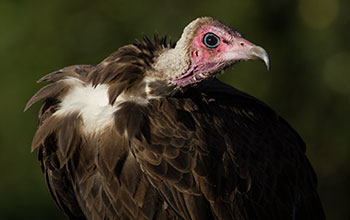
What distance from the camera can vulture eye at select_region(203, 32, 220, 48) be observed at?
432cm

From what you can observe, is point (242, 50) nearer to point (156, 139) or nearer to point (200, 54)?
point (200, 54)

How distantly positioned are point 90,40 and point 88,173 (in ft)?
16.3

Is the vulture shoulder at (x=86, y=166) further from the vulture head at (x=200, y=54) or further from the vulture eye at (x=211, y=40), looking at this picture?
the vulture eye at (x=211, y=40)

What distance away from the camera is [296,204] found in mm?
5129

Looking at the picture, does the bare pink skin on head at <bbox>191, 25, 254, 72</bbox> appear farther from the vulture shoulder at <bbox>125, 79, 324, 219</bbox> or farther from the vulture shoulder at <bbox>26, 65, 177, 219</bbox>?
the vulture shoulder at <bbox>26, 65, 177, 219</bbox>

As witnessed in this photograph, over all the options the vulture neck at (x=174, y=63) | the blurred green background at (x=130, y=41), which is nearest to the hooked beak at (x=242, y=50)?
the vulture neck at (x=174, y=63)

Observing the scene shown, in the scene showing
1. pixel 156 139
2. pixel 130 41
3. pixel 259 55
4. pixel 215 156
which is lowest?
pixel 130 41

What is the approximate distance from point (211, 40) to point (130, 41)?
16.4 feet

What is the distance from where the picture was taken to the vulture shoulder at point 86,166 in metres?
4.38

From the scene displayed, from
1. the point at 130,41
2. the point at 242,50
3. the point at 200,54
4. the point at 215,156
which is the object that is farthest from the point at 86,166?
the point at 130,41

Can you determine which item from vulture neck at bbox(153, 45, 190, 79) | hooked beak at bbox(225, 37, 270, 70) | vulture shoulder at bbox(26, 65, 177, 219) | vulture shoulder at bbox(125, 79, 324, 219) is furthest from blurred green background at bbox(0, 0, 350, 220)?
hooked beak at bbox(225, 37, 270, 70)

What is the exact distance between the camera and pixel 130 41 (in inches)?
364

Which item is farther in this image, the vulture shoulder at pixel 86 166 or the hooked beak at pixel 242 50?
the vulture shoulder at pixel 86 166

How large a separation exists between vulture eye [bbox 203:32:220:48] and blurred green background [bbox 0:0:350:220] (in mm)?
4704
